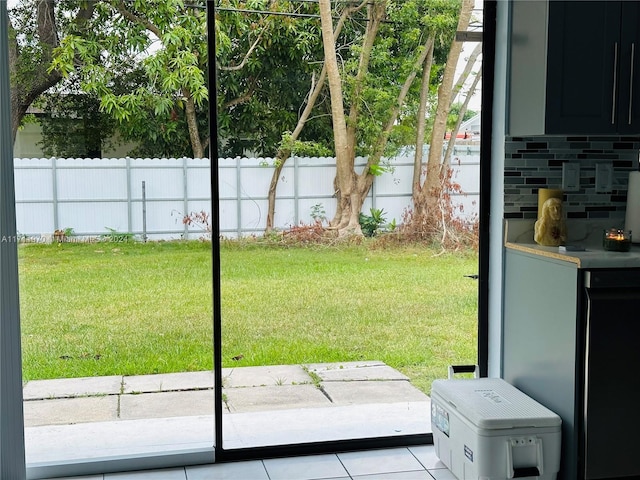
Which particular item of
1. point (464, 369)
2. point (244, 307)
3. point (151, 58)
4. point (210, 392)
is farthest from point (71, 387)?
point (464, 369)

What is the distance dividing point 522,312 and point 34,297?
7.35 feet

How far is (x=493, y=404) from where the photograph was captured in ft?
9.64

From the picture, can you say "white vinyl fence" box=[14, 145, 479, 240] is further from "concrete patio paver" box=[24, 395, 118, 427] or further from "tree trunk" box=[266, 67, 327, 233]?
"concrete patio paver" box=[24, 395, 118, 427]

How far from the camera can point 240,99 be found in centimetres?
351

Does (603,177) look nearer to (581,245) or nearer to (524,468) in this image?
(581,245)

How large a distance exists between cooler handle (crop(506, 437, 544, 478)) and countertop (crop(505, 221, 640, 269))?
0.70 m

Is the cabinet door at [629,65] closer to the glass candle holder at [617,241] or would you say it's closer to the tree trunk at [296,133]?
the glass candle holder at [617,241]

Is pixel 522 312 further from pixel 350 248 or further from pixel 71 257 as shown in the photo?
pixel 71 257

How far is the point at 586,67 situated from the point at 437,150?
38.0 inches

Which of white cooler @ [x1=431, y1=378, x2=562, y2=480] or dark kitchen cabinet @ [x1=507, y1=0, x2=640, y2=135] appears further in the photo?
dark kitchen cabinet @ [x1=507, y1=0, x2=640, y2=135]

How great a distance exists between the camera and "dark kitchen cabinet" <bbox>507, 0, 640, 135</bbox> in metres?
2.96

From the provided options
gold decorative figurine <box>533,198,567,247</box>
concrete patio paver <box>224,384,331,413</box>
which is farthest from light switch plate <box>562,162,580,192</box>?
concrete patio paver <box>224,384,331,413</box>

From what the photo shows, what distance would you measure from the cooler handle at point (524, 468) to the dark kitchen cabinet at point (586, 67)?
122 cm

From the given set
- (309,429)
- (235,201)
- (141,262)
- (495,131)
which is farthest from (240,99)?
(309,429)
